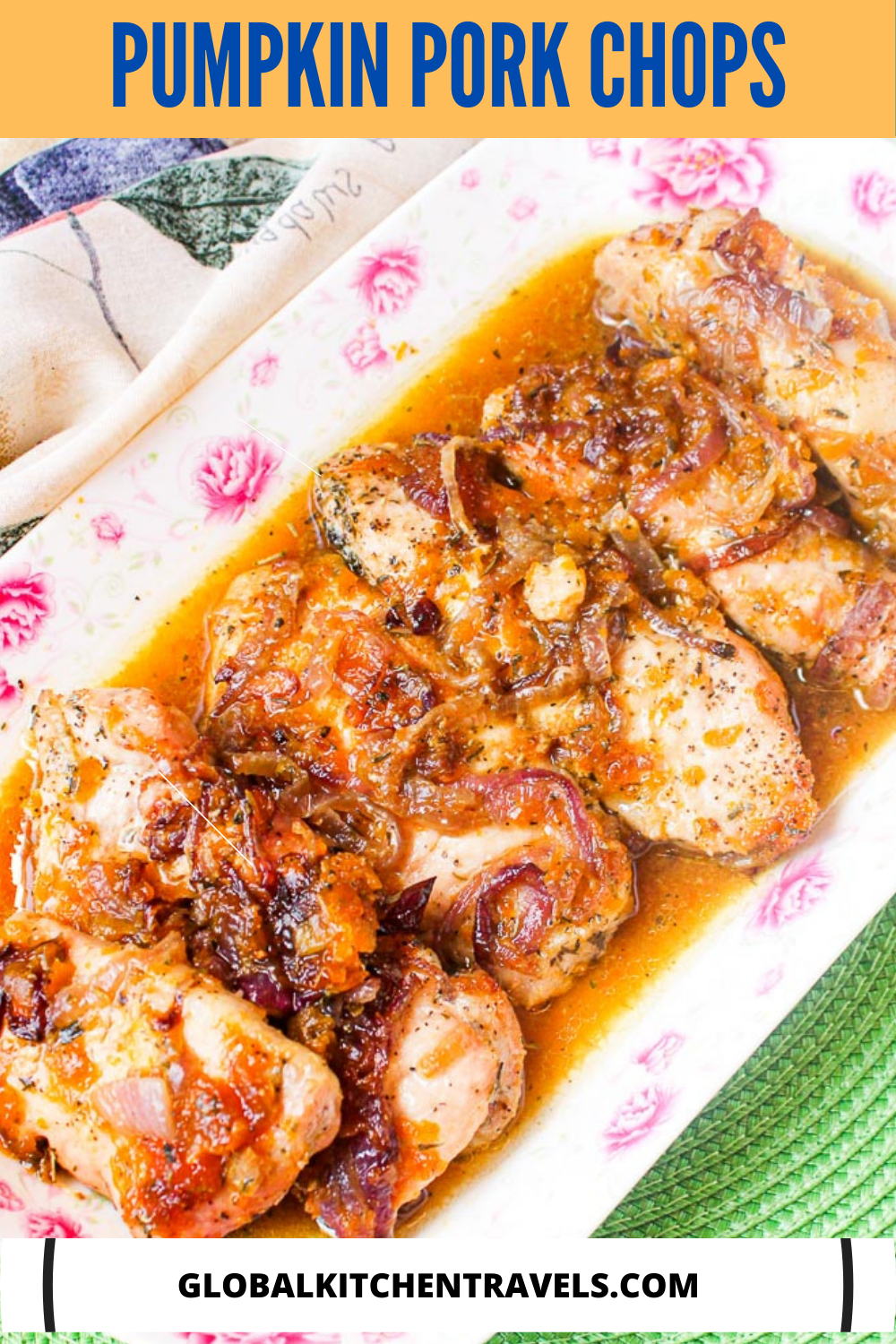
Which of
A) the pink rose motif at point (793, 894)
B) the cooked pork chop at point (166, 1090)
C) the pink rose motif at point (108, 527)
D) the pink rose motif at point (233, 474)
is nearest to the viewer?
the cooked pork chop at point (166, 1090)

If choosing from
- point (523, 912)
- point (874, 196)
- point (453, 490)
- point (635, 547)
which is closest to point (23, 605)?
point (453, 490)

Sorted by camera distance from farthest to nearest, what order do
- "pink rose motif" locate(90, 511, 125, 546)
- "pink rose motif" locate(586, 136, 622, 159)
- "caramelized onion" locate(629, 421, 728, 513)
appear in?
1. "pink rose motif" locate(586, 136, 622, 159)
2. "pink rose motif" locate(90, 511, 125, 546)
3. "caramelized onion" locate(629, 421, 728, 513)

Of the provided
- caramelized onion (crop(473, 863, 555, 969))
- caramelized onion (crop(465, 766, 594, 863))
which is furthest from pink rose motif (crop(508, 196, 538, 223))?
caramelized onion (crop(473, 863, 555, 969))

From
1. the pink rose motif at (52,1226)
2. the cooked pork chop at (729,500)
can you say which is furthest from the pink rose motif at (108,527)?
the pink rose motif at (52,1226)

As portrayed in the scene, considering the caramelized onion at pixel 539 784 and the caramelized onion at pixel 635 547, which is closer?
the caramelized onion at pixel 539 784

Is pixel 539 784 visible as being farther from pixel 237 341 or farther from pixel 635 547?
pixel 237 341

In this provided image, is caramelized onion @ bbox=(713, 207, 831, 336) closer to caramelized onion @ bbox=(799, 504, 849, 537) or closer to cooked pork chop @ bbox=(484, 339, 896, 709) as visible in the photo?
cooked pork chop @ bbox=(484, 339, 896, 709)

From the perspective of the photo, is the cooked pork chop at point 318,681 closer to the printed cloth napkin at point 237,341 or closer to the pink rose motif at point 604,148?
the printed cloth napkin at point 237,341
